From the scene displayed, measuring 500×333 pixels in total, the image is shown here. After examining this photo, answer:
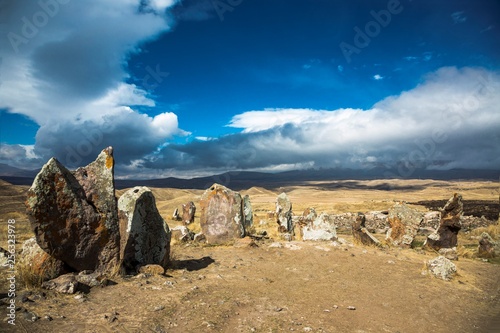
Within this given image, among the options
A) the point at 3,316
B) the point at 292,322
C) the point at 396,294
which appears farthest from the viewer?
the point at 396,294

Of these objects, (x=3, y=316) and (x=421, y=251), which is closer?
(x=3, y=316)

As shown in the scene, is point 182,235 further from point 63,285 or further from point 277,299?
point 63,285

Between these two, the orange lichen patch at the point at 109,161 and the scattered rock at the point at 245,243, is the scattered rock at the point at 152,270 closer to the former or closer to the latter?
the orange lichen patch at the point at 109,161

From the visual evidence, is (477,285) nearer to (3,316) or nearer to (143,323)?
(143,323)

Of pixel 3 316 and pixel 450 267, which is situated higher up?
pixel 3 316

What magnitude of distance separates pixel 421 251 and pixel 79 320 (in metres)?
15.7

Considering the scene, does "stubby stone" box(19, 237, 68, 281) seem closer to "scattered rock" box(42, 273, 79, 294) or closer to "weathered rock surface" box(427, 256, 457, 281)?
"scattered rock" box(42, 273, 79, 294)

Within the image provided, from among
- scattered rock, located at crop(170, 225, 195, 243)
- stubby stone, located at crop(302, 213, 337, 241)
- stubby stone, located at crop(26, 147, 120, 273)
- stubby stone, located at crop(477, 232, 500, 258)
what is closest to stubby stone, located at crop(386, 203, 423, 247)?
stubby stone, located at crop(477, 232, 500, 258)

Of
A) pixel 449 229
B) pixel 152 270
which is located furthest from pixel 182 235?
pixel 449 229

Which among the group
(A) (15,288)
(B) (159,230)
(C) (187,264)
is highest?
(B) (159,230)

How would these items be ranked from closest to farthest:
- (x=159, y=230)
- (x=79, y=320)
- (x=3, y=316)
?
(x=3, y=316) < (x=79, y=320) < (x=159, y=230)

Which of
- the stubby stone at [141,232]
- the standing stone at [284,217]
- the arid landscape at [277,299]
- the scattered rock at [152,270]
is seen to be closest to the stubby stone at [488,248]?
the arid landscape at [277,299]

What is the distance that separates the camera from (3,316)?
509cm

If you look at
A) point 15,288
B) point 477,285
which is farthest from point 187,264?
point 477,285
